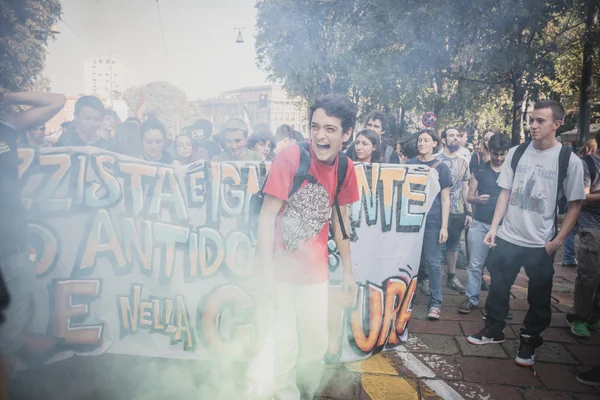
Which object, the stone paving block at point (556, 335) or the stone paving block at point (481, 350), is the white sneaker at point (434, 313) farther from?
the stone paving block at point (556, 335)

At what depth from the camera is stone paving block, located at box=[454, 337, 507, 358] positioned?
3.08m

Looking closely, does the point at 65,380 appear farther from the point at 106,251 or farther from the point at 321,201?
the point at 321,201

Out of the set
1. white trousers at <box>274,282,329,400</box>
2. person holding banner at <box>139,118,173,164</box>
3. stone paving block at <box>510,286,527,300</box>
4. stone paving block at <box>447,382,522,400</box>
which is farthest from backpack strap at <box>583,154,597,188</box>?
person holding banner at <box>139,118,173,164</box>

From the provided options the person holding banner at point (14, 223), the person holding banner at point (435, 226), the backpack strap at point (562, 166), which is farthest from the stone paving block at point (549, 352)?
the person holding banner at point (14, 223)

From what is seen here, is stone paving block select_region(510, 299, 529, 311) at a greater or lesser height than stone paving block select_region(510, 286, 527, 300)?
lesser

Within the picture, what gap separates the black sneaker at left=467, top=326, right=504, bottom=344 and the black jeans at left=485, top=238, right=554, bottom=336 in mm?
61

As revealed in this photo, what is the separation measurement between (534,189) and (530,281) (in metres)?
0.69

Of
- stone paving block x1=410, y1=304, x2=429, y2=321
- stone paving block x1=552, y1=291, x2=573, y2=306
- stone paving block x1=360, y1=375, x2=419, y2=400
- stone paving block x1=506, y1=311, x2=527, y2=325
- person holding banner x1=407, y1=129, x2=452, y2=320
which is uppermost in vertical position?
person holding banner x1=407, y1=129, x2=452, y2=320

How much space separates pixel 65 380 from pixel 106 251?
852 millimetres

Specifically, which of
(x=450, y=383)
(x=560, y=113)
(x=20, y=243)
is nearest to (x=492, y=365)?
(x=450, y=383)

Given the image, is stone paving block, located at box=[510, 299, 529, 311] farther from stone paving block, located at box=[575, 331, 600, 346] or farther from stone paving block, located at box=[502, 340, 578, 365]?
stone paving block, located at box=[502, 340, 578, 365]

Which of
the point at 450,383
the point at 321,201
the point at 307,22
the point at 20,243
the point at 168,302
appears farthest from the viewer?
the point at 307,22

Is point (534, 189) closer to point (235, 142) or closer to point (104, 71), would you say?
point (235, 142)

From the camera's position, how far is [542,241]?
289 cm
